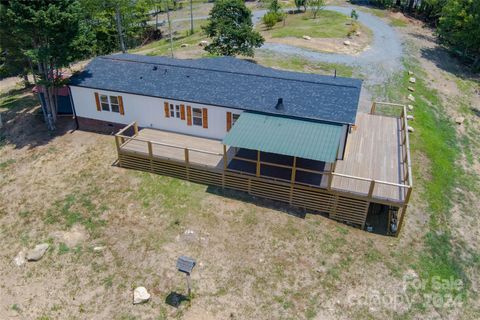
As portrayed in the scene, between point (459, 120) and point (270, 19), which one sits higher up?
point (270, 19)

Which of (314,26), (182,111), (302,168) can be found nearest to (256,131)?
(302,168)

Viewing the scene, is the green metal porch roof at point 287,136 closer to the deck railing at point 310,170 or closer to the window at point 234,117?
the deck railing at point 310,170

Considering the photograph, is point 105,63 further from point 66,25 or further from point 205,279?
point 205,279

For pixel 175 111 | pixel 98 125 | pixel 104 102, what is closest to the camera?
pixel 175 111

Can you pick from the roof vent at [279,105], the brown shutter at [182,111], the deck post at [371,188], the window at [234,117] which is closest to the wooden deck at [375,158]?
the deck post at [371,188]

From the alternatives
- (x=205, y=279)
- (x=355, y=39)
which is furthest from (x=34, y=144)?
(x=355, y=39)

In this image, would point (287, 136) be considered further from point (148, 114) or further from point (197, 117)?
point (148, 114)

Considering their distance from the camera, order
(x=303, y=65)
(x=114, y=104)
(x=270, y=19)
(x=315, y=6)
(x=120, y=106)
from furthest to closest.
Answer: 1. (x=315, y=6)
2. (x=270, y=19)
3. (x=303, y=65)
4. (x=114, y=104)
5. (x=120, y=106)
